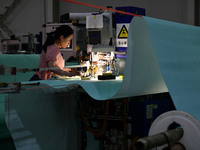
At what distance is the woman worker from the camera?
266 cm

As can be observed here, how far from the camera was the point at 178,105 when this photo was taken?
1.09m

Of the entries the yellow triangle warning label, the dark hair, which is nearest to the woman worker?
the dark hair

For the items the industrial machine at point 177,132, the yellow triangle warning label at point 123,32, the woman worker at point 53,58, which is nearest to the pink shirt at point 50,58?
the woman worker at point 53,58

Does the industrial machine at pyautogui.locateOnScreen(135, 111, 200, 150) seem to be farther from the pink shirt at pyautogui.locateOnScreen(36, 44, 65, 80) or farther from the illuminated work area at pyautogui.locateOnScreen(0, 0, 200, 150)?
the pink shirt at pyautogui.locateOnScreen(36, 44, 65, 80)

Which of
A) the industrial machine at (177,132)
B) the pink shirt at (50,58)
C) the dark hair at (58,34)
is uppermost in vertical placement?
the dark hair at (58,34)

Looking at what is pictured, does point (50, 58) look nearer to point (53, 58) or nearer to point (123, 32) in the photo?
point (53, 58)

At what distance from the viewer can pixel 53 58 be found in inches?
110

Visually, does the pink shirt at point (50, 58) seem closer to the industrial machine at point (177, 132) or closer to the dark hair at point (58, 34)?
the dark hair at point (58, 34)

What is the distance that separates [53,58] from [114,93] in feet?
4.21

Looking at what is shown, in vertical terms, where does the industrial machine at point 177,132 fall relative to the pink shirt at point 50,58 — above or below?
below

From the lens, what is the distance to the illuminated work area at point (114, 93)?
3.68 feet

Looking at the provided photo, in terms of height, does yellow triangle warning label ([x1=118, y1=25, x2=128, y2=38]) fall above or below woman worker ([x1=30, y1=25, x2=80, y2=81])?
above

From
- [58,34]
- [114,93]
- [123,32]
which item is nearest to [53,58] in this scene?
[58,34]

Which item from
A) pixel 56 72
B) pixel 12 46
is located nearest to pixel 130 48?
pixel 56 72
